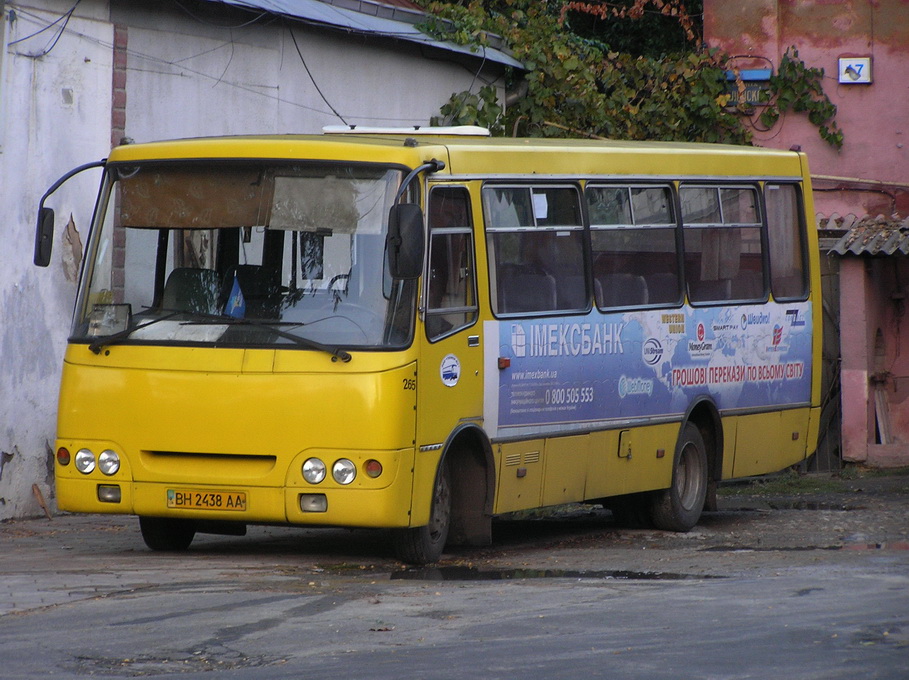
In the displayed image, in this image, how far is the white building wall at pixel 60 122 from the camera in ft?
43.6

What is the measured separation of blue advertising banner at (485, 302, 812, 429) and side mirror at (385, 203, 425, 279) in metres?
1.28

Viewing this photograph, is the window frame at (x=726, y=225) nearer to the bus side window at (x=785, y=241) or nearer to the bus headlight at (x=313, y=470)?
the bus side window at (x=785, y=241)

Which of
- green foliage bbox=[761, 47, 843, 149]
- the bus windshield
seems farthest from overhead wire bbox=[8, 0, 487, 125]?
green foliage bbox=[761, 47, 843, 149]

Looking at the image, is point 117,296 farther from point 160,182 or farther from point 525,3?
point 525,3

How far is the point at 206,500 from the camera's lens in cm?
1009

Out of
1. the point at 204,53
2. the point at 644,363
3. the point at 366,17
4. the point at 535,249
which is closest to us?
the point at 535,249

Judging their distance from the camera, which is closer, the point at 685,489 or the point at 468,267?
the point at 468,267

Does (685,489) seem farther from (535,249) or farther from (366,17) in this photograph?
(366,17)

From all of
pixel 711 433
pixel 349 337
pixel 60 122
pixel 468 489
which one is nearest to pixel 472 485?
pixel 468 489

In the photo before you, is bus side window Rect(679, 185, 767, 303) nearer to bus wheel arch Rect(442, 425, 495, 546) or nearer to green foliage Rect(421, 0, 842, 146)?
bus wheel arch Rect(442, 425, 495, 546)

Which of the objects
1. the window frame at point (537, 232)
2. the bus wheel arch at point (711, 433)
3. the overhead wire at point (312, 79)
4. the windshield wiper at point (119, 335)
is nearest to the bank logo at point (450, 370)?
the window frame at point (537, 232)

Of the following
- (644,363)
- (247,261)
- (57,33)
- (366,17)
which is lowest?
(644,363)

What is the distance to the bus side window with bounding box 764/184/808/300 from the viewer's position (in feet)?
47.2

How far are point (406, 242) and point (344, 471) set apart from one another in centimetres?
133
